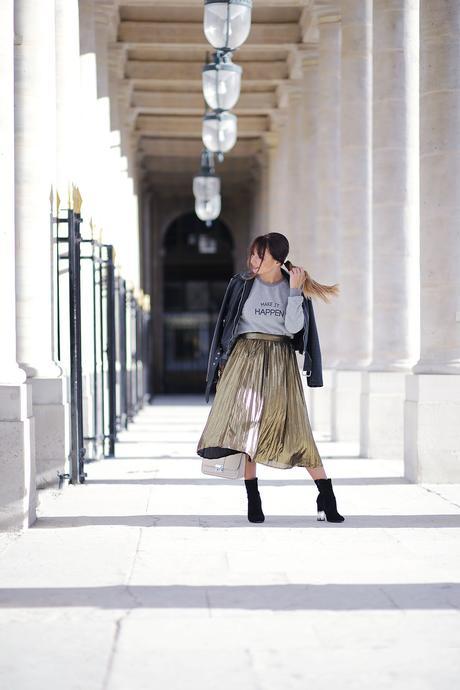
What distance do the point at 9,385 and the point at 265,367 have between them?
5.75 feet

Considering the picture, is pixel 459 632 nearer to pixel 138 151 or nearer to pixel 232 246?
pixel 138 151

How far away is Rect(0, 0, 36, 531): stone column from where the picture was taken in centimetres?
881

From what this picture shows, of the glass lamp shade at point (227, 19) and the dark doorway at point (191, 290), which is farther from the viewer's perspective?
the dark doorway at point (191, 290)

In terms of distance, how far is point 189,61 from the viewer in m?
29.1

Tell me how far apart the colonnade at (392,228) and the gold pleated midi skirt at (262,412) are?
3431 mm

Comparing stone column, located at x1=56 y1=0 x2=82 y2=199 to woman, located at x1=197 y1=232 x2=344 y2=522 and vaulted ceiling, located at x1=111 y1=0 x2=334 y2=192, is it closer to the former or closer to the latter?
woman, located at x1=197 y1=232 x2=344 y2=522

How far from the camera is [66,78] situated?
14.2 metres

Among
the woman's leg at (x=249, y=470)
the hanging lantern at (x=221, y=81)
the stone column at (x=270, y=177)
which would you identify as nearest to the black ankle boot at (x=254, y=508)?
the woman's leg at (x=249, y=470)

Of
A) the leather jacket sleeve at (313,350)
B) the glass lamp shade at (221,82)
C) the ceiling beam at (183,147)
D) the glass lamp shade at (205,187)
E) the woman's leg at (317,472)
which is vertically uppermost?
the ceiling beam at (183,147)

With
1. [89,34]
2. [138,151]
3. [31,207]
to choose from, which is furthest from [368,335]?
[138,151]

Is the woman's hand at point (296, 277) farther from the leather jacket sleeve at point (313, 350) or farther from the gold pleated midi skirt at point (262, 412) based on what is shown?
the gold pleated midi skirt at point (262, 412)

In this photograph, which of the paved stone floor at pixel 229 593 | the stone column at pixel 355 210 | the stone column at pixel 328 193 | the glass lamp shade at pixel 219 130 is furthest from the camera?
the stone column at pixel 328 193

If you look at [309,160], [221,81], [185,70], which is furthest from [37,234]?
[185,70]

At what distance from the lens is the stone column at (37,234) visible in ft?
37.7
